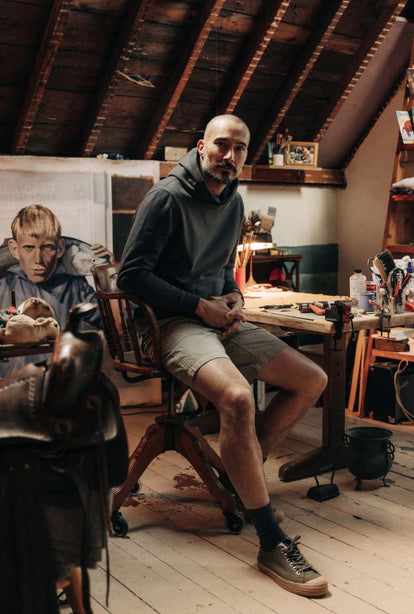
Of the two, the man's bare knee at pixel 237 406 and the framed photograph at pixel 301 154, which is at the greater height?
the framed photograph at pixel 301 154

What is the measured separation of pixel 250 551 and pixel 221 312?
942 millimetres

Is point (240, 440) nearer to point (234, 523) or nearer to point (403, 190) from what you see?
point (234, 523)

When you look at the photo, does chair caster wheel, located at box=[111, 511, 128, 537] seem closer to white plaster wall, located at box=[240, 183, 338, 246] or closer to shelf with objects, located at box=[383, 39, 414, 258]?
shelf with objects, located at box=[383, 39, 414, 258]

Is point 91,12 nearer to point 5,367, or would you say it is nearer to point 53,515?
point 5,367

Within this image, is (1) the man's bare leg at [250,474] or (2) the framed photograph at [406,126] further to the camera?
(2) the framed photograph at [406,126]

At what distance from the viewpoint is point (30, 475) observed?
153 centimetres

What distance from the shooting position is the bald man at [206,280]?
2893 millimetres

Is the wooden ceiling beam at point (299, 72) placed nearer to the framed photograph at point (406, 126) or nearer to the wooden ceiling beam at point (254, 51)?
the wooden ceiling beam at point (254, 51)

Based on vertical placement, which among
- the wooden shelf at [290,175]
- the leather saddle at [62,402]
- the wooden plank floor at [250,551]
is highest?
the wooden shelf at [290,175]

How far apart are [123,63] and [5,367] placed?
1.92 m

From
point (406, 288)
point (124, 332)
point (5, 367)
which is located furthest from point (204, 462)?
point (5, 367)

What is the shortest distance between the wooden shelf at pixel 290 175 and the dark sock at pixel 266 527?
2990mm

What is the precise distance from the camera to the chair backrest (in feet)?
9.61

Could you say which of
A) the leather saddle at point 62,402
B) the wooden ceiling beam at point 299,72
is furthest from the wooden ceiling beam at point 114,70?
the leather saddle at point 62,402
